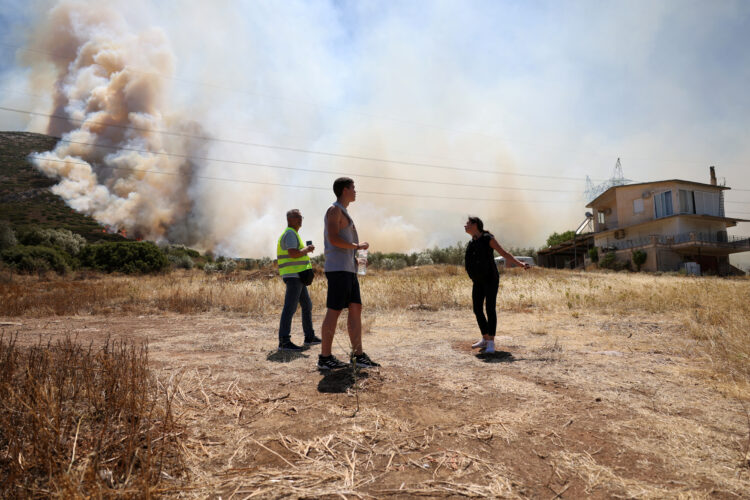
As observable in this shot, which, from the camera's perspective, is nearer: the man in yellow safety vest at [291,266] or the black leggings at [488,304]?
the black leggings at [488,304]

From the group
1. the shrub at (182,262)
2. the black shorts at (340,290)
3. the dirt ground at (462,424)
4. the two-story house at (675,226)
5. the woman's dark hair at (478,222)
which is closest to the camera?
the dirt ground at (462,424)

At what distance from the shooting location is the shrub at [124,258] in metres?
27.1

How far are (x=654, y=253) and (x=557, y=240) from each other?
24.5 metres

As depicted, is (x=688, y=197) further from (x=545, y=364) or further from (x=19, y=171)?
(x=19, y=171)

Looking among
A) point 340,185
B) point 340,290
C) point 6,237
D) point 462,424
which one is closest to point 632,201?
point 340,185

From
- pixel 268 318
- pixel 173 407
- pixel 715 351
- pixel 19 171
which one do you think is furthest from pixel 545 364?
pixel 19 171

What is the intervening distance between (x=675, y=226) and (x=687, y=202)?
9.30 feet

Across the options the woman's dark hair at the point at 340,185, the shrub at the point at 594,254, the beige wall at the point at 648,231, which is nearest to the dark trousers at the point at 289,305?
the woman's dark hair at the point at 340,185

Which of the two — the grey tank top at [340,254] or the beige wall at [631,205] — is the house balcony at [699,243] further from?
the grey tank top at [340,254]

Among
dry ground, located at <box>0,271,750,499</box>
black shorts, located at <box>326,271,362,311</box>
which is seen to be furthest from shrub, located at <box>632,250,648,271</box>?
black shorts, located at <box>326,271,362,311</box>

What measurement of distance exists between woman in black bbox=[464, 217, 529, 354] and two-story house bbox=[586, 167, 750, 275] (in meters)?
34.3

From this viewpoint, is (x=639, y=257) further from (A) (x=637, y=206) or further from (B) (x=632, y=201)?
(B) (x=632, y=201)

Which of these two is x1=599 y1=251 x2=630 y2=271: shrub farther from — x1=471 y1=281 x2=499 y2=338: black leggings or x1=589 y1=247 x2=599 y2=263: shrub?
x1=471 y1=281 x2=499 y2=338: black leggings

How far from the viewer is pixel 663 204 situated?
3525cm
